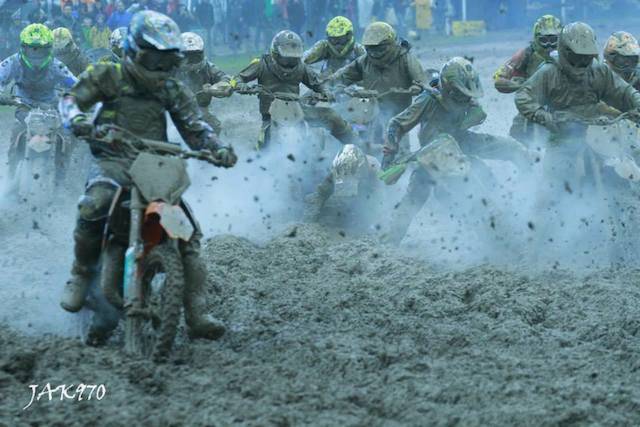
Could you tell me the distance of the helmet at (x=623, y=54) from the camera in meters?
13.5

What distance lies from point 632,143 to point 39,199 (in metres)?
6.37

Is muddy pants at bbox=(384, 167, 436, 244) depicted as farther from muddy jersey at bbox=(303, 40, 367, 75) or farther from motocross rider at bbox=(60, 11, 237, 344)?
muddy jersey at bbox=(303, 40, 367, 75)

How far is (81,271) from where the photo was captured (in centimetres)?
821

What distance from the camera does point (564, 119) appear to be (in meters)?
11.6

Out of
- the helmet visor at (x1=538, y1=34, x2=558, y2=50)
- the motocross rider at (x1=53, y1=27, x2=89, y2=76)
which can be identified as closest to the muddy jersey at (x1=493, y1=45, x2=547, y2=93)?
the helmet visor at (x1=538, y1=34, x2=558, y2=50)

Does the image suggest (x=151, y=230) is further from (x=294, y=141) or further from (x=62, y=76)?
(x=62, y=76)

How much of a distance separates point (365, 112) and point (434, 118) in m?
2.73

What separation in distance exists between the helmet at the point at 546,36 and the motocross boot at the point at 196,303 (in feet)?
26.6

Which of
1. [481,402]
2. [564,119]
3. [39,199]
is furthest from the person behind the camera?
[39,199]

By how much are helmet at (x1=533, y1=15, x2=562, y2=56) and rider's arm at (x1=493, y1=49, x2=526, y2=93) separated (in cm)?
23

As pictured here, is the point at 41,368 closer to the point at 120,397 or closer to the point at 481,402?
the point at 120,397

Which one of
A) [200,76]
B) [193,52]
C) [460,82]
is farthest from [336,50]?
[460,82]

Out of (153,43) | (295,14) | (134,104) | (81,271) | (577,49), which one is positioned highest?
(153,43)

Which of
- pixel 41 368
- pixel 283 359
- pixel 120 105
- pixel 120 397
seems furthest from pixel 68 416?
pixel 120 105
